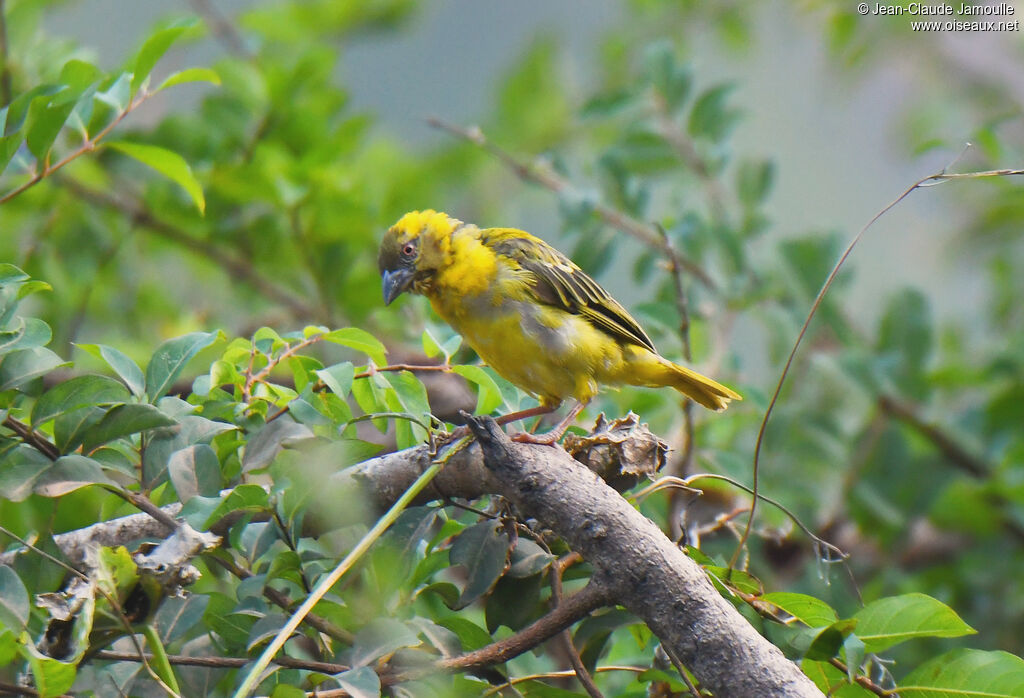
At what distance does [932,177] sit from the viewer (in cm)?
171

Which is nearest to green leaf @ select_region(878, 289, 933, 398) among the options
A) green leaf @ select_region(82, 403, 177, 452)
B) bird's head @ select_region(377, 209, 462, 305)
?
bird's head @ select_region(377, 209, 462, 305)

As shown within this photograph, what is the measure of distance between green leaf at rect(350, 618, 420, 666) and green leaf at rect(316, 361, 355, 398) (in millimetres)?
384

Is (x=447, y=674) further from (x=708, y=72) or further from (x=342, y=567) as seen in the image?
(x=708, y=72)

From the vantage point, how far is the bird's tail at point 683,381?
Answer: 2.68m

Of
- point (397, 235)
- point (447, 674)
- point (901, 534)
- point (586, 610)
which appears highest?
point (397, 235)

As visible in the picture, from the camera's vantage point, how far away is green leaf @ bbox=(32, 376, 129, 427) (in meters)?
1.56

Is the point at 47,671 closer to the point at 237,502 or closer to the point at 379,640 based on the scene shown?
the point at 237,502

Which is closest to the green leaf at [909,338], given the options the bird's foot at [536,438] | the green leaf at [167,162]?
the bird's foot at [536,438]

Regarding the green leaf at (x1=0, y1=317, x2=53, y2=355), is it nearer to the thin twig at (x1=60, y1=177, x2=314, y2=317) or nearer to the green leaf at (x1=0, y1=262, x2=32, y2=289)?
the green leaf at (x1=0, y1=262, x2=32, y2=289)

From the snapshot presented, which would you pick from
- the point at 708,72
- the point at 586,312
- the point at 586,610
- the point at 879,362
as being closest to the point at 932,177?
the point at 586,610

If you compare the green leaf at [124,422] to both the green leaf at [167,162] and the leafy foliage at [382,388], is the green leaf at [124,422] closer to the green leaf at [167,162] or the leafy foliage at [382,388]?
the leafy foliage at [382,388]

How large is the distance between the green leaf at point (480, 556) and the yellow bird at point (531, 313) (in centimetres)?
95

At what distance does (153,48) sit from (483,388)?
3.22 ft

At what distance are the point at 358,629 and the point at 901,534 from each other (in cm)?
272
